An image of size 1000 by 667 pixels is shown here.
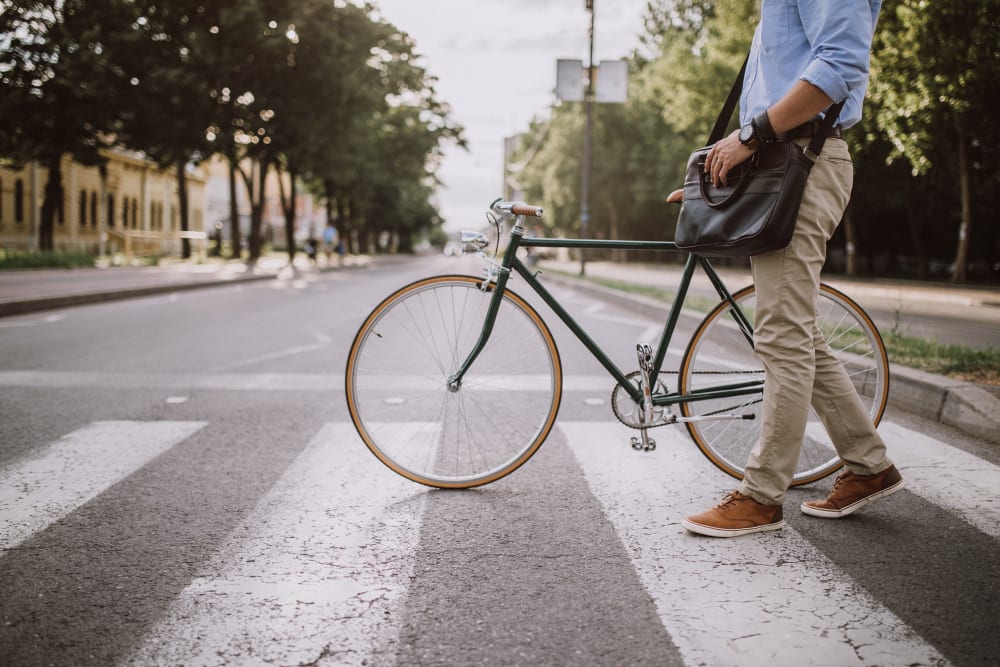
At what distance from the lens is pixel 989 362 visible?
21.0ft

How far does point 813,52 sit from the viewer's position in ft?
9.62

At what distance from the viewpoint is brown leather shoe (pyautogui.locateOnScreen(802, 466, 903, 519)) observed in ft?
11.1

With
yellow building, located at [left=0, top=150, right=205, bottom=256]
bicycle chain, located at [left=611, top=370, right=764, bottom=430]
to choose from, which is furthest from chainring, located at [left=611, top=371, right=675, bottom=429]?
yellow building, located at [left=0, top=150, right=205, bottom=256]

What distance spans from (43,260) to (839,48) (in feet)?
76.6

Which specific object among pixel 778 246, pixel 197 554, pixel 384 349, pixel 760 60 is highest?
pixel 760 60

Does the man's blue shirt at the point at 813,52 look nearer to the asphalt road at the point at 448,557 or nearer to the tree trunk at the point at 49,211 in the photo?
the asphalt road at the point at 448,557

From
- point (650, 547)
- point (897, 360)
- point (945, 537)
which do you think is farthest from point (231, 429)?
point (897, 360)

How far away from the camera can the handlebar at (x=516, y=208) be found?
346cm

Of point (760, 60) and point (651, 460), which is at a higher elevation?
point (760, 60)

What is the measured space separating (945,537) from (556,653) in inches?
67.3

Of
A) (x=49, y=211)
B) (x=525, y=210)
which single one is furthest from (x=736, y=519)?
(x=49, y=211)

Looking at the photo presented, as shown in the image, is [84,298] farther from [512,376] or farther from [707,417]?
[707,417]

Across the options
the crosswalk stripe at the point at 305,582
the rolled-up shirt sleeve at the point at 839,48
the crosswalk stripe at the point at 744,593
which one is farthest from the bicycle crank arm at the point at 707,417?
the rolled-up shirt sleeve at the point at 839,48

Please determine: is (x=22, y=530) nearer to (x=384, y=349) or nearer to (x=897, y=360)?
(x=384, y=349)
